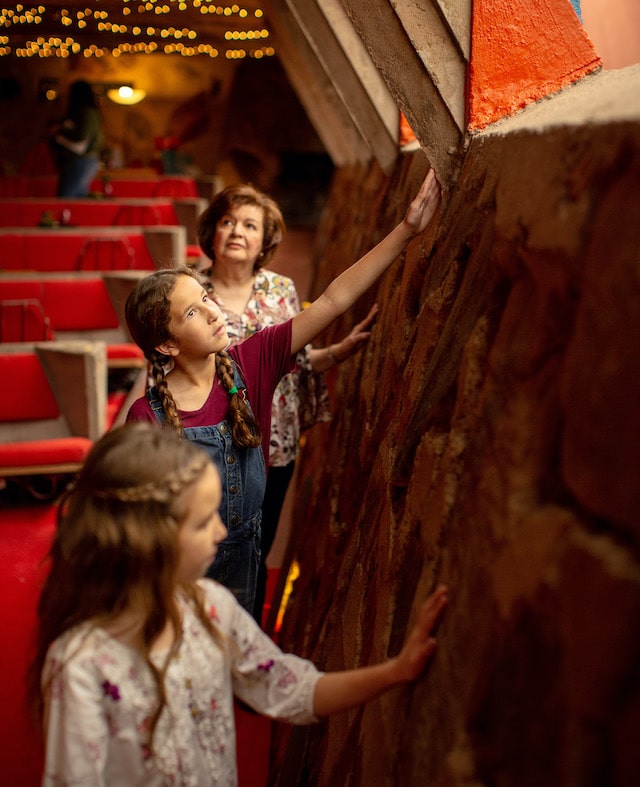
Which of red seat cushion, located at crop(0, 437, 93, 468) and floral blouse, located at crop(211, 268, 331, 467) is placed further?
red seat cushion, located at crop(0, 437, 93, 468)

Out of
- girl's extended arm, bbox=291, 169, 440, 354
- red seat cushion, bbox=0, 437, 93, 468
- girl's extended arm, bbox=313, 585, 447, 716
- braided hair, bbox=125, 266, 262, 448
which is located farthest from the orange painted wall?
red seat cushion, bbox=0, 437, 93, 468

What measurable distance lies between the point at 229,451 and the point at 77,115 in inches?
317

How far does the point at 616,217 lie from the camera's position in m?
0.99

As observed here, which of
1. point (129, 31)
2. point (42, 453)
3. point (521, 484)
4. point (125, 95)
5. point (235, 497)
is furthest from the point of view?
point (125, 95)

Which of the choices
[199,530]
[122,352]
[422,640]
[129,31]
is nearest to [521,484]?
[422,640]

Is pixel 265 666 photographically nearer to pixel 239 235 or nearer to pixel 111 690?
pixel 111 690

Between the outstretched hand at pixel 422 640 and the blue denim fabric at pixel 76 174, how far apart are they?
8813mm

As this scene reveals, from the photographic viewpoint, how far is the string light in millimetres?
9016

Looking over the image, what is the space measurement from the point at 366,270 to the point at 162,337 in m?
0.53

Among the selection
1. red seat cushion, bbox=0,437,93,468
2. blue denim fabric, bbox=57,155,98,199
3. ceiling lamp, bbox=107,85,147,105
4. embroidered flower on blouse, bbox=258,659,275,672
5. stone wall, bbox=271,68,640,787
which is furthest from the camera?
ceiling lamp, bbox=107,85,147,105

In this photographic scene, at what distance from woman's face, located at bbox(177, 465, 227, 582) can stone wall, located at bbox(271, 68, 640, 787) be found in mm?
369

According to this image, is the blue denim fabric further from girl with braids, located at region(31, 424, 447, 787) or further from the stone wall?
girl with braids, located at region(31, 424, 447, 787)

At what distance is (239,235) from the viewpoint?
2932 mm

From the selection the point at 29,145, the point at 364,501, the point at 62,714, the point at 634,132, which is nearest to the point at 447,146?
the point at 364,501
